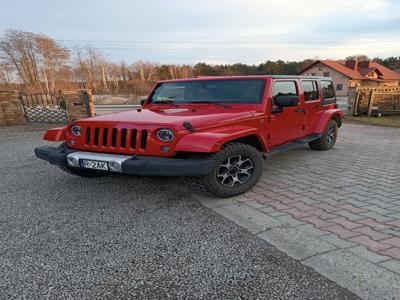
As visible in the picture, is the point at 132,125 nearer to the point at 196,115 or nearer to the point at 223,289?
the point at 196,115

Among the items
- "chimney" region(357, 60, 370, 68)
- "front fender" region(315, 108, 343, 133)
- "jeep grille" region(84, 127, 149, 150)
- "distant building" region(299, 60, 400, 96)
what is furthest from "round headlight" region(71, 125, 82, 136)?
"chimney" region(357, 60, 370, 68)

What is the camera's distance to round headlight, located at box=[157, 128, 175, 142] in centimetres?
303

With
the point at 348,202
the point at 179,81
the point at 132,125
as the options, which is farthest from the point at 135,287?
the point at 179,81

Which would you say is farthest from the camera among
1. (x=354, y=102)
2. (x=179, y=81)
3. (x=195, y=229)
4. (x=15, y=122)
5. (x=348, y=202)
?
(x=354, y=102)

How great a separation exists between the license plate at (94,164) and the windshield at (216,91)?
1.75m

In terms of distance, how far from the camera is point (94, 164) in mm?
3207

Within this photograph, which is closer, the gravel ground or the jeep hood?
the gravel ground

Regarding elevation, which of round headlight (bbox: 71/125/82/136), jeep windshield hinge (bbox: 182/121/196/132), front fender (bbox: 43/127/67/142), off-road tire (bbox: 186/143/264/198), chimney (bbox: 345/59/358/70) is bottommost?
off-road tire (bbox: 186/143/264/198)

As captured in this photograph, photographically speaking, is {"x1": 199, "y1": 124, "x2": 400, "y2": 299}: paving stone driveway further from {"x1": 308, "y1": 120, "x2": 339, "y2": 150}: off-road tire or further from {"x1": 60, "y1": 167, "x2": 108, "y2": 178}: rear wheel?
{"x1": 60, "y1": 167, "x2": 108, "y2": 178}: rear wheel

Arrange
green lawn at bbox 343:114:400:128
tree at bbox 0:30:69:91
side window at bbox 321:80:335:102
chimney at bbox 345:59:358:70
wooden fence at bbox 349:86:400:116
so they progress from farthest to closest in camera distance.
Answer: chimney at bbox 345:59:358:70
tree at bbox 0:30:69:91
wooden fence at bbox 349:86:400:116
green lawn at bbox 343:114:400:128
side window at bbox 321:80:335:102

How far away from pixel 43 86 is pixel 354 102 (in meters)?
42.1

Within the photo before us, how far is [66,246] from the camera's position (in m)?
2.52

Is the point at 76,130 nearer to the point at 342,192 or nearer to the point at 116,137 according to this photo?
the point at 116,137

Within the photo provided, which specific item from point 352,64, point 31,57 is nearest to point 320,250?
point 31,57
